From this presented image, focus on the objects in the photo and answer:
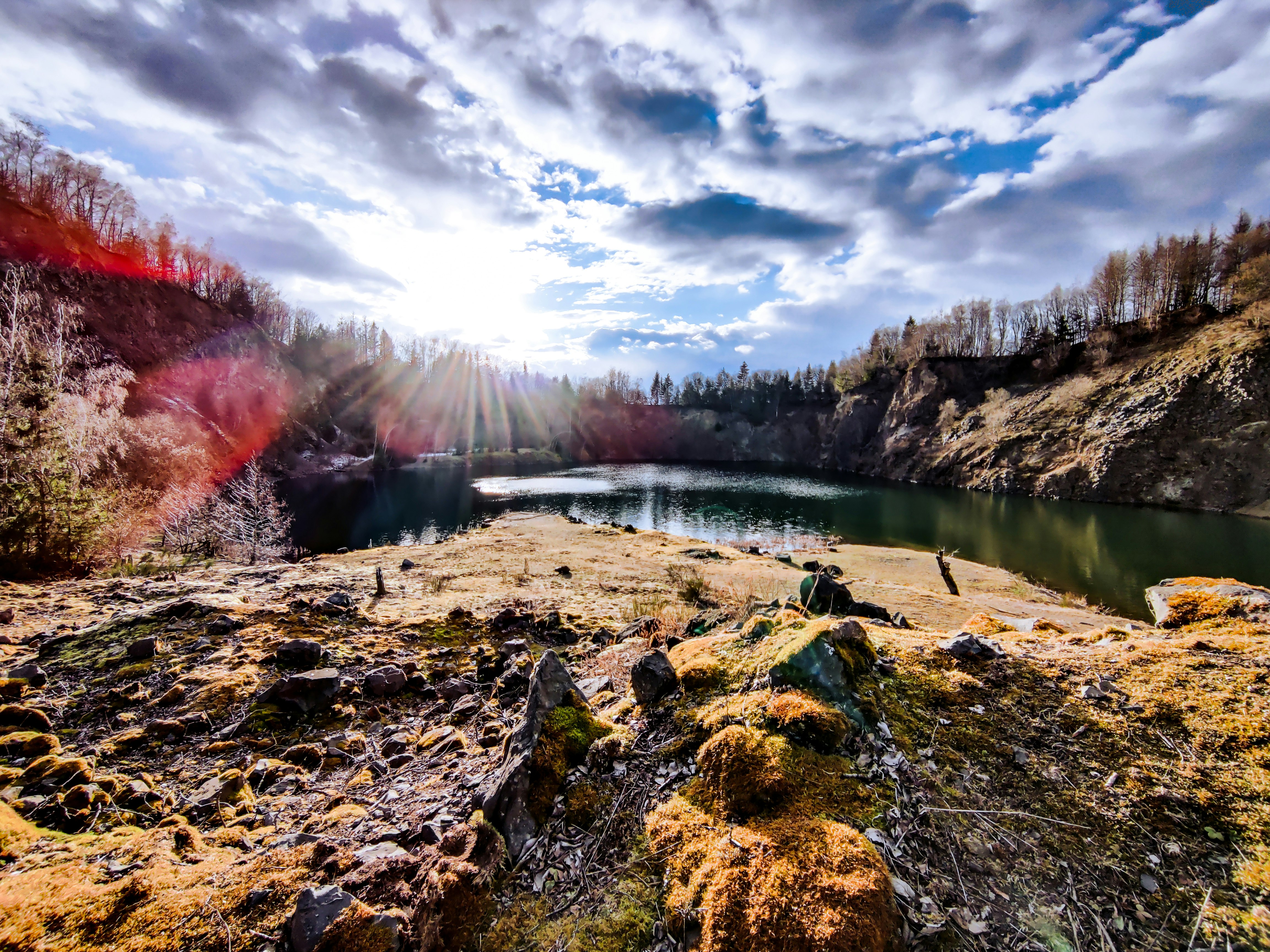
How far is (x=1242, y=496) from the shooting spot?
118ft

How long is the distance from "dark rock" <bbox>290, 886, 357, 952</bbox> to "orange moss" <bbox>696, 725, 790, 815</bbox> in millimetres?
1672

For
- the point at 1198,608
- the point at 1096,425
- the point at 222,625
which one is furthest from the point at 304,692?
the point at 1096,425

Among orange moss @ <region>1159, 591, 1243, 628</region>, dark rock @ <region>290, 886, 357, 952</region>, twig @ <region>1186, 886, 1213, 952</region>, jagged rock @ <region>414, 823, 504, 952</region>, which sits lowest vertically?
jagged rock @ <region>414, 823, 504, 952</region>

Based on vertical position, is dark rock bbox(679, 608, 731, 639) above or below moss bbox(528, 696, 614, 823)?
below

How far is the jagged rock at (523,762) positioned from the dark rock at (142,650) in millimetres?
4434

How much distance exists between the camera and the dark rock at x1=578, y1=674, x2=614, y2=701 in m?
4.32

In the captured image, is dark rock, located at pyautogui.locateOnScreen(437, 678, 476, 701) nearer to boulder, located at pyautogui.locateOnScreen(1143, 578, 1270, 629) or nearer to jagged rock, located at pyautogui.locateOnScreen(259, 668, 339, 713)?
jagged rock, located at pyautogui.locateOnScreen(259, 668, 339, 713)

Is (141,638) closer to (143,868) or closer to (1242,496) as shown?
(143,868)

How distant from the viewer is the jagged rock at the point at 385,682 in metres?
4.73

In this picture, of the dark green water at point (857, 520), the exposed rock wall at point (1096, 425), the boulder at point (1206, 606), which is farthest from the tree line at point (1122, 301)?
the boulder at point (1206, 606)

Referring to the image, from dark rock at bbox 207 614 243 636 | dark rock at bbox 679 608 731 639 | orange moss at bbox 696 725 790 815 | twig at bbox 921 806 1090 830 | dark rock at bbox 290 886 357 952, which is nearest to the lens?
dark rock at bbox 290 886 357 952

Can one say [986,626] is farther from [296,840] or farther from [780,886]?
[296,840]

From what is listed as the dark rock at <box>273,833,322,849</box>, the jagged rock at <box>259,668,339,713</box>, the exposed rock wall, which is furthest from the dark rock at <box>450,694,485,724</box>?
the exposed rock wall

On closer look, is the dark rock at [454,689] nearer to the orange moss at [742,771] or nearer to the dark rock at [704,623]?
the dark rock at [704,623]
